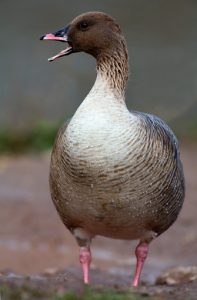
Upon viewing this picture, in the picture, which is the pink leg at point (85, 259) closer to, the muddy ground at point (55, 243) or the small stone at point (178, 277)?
the small stone at point (178, 277)

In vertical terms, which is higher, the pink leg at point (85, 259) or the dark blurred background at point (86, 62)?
the dark blurred background at point (86, 62)

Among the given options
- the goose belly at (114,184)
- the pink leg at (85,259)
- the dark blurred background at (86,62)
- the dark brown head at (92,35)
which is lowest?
the pink leg at (85,259)

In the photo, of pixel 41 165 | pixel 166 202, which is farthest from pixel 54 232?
pixel 166 202

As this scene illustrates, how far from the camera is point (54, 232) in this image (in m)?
11.1

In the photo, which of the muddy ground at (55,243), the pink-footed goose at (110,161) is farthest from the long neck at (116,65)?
the muddy ground at (55,243)

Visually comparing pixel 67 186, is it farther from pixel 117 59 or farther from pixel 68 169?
pixel 117 59

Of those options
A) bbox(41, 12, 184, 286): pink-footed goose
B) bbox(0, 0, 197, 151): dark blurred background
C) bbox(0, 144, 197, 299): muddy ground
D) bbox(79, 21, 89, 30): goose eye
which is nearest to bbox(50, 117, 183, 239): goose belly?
bbox(41, 12, 184, 286): pink-footed goose

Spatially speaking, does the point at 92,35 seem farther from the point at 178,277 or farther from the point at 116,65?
the point at 178,277

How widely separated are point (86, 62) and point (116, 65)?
964 centimetres

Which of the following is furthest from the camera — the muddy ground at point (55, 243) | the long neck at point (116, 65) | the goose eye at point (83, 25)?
the muddy ground at point (55, 243)

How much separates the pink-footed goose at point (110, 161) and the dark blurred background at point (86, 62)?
8343 mm

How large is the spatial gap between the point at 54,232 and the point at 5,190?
4.16 ft

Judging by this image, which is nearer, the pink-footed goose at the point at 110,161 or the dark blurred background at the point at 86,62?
the pink-footed goose at the point at 110,161

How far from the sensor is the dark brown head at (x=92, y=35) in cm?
739
